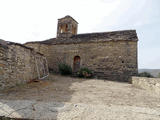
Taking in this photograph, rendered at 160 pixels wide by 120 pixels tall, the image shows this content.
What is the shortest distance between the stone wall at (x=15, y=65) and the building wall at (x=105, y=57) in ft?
19.4

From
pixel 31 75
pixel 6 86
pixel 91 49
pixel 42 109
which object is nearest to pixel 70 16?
pixel 91 49

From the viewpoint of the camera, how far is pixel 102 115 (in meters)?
2.33

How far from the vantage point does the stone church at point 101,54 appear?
400 inches

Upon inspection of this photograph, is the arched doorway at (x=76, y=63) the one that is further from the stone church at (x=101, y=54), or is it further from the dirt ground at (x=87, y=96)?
the dirt ground at (x=87, y=96)

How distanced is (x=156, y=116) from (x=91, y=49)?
382 inches

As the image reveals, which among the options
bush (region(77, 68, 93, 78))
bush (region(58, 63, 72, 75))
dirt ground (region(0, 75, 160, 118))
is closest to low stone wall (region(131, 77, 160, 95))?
dirt ground (region(0, 75, 160, 118))

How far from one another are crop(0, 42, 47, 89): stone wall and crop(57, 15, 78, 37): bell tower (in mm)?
8734

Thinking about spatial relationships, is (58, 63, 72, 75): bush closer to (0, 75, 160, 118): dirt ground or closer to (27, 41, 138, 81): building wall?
(27, 41, 138, 81): building wall

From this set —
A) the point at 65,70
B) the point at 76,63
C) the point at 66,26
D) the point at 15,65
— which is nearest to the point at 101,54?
the point at 76,63

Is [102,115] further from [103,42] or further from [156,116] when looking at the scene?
[103,42]

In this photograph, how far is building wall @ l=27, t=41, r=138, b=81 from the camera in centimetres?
1011

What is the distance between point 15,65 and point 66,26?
11.6 m

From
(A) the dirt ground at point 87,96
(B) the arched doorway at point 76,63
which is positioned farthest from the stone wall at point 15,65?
(B) the arched doorway at point 76,63

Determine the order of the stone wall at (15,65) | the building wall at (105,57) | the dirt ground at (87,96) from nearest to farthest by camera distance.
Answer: the dirt ground at (87,96)
the stone wall at (15,65)
the building wall at (105,57)
